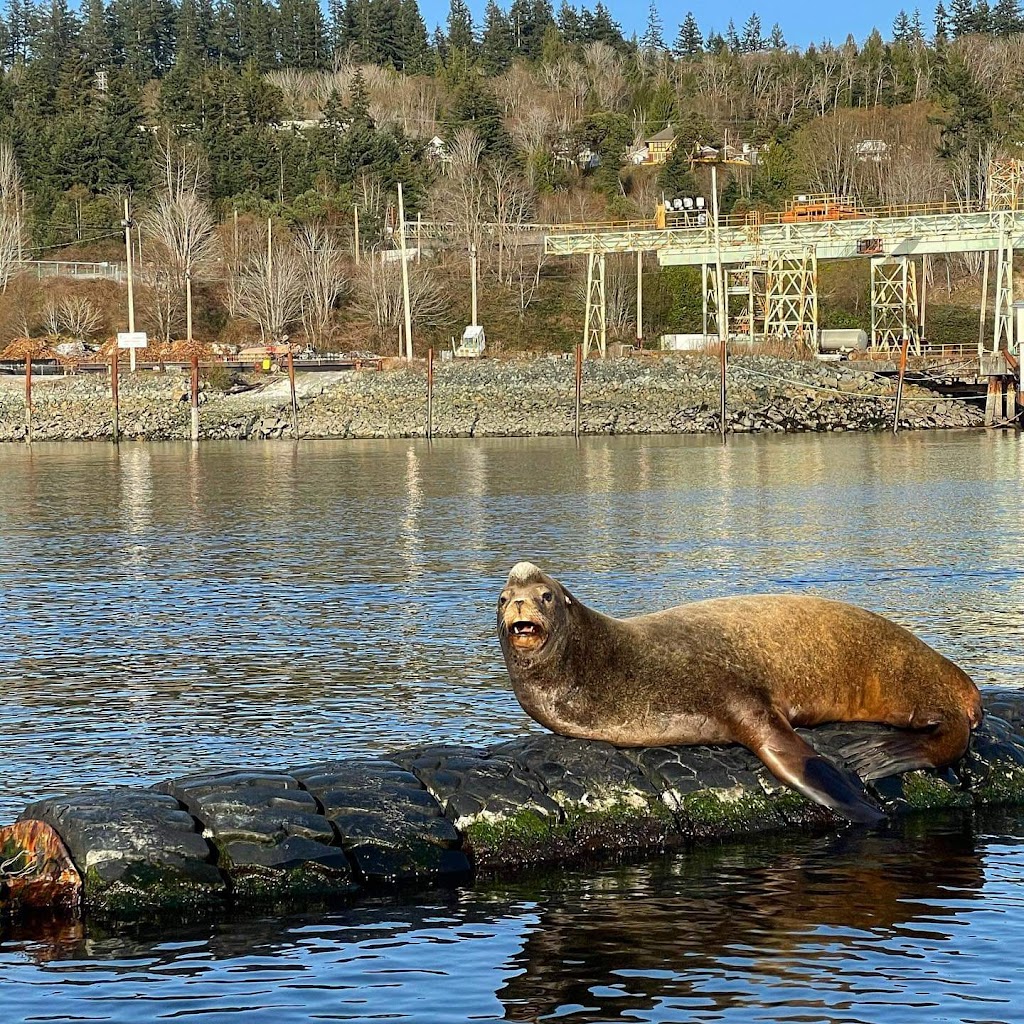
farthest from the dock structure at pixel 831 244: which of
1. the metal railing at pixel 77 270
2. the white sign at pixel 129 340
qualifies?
the metal railing at pixel 77 270

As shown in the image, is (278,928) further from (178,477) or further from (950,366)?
(950,366)

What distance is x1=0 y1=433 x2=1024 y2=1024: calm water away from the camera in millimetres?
9414

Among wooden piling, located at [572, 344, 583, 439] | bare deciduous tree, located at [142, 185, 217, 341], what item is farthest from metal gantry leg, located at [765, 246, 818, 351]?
bare deciduous tree, located at [142, 185, 217, 341]

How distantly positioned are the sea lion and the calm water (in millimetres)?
568

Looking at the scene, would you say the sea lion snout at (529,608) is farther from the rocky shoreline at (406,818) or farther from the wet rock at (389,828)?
the wet rock at (389,828)

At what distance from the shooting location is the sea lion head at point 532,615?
37.9 feet

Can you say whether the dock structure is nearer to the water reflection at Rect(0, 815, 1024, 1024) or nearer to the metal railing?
the metal railing

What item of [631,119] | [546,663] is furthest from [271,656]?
[631,119]

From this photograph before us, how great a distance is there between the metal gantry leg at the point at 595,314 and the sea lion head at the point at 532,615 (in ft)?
285

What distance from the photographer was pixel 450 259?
131000mm

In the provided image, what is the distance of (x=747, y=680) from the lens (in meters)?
12.2

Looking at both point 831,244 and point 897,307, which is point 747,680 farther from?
point 897,307

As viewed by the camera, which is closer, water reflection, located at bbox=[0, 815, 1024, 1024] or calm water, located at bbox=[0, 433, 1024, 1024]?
water reflection, located at bbox=[0, 815, 1024, 1024]

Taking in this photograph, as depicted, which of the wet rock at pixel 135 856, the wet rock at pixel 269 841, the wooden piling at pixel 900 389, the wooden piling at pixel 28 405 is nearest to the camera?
the wet rock at pixel 135 856
